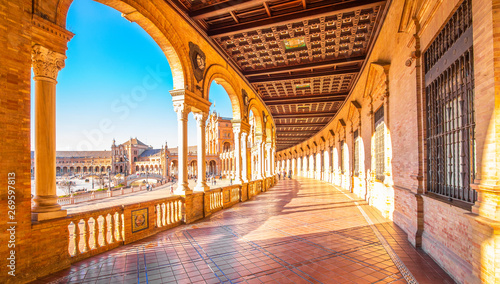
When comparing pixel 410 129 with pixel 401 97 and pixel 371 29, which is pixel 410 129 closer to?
pixel 401 97

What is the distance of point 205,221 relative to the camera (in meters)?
8.15

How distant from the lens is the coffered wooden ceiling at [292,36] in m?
7.98

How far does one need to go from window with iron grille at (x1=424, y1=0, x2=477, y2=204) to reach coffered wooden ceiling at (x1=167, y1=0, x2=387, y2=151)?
368 centimetres

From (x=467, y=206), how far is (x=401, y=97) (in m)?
3.83

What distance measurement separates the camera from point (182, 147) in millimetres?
8453

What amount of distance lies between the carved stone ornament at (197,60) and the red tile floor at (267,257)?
16.4 ft

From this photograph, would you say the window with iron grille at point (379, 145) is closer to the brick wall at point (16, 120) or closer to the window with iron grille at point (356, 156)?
the window with iron grille at point (356, 156)

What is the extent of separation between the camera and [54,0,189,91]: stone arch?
614 centimetres

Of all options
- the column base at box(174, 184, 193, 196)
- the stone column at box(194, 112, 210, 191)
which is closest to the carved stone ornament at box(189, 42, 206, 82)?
the stone column at box(194, 112, 210, 191)

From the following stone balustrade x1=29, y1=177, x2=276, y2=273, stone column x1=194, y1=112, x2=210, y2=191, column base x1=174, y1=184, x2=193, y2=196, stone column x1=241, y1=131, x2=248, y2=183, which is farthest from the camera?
stone column x1=241, y1=131, x2=248, y2=183

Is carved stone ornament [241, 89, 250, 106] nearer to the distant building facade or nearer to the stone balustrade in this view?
the stone balustrade

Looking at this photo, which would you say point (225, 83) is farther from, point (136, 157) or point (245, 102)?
point (136, 157)

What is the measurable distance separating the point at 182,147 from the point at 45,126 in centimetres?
423

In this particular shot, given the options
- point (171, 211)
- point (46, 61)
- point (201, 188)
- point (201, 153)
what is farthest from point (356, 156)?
point (46, 61)
